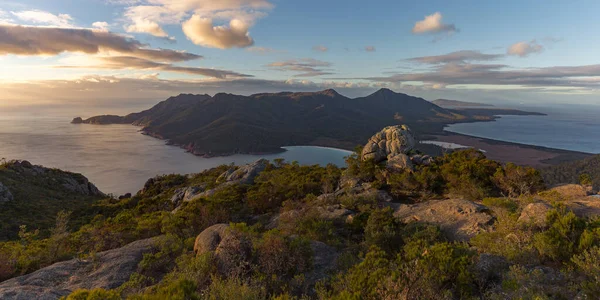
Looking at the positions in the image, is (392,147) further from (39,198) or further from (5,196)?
(39,198)

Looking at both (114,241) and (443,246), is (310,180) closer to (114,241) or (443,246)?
(114,241)

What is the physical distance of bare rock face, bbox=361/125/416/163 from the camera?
35.3 meters

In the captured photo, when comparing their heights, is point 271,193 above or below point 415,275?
below

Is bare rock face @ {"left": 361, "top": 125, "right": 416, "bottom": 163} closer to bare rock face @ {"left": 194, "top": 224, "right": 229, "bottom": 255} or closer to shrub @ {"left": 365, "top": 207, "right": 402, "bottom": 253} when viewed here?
shrub @ {"left": 365, "top": 207, "right": 402, "bottom": 253}

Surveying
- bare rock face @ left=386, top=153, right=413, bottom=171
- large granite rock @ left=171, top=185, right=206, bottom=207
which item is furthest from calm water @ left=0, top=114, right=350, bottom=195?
bare rock face @ left=386, top=153, right=413, bottom=171

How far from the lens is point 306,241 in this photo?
Result: 11.2 meters

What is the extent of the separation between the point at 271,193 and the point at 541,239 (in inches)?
830

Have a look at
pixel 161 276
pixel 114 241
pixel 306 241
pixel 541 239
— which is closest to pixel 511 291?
pixel 541 239

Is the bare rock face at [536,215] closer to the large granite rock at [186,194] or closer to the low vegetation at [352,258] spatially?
the low vegetation at [352,258]

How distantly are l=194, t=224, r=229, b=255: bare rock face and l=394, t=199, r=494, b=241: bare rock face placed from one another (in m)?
11.2

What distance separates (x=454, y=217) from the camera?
640 inches

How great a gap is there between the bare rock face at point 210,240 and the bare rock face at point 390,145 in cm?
2566

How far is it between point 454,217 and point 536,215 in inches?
189

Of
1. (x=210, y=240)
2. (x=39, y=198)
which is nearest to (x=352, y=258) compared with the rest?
(x=210, y=240)
